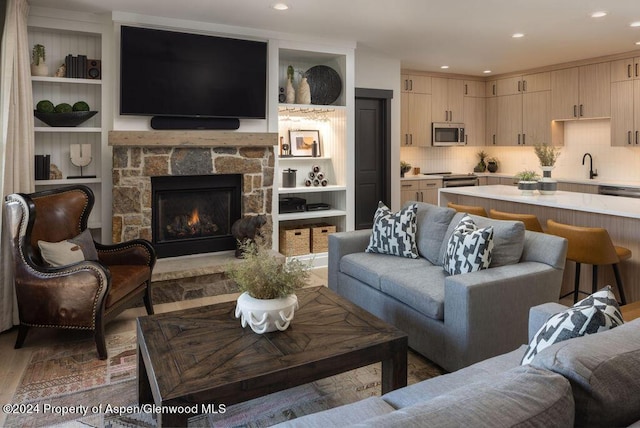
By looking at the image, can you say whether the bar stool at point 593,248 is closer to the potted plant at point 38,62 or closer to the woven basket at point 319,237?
the woven basket at point 319,237

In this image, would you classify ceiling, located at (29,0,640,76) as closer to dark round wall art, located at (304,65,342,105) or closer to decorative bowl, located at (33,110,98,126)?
dark round wall art, located at (304,65,342,105)

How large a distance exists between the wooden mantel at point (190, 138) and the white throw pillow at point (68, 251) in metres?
1.18

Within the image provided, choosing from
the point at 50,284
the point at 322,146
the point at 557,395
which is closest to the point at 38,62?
the point at 50,284

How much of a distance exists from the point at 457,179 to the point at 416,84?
1.68 meters

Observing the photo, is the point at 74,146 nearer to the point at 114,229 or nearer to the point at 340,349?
the point at 114,229

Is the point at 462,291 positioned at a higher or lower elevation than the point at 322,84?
lower

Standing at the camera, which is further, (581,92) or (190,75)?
(581,92)

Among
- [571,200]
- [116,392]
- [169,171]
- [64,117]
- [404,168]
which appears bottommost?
[116,392]

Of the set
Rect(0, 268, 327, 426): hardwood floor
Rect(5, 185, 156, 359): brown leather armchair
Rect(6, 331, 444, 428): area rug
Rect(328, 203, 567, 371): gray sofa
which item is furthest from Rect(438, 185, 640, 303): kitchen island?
Rect(5, 185, 156, 359): brown leather armchair

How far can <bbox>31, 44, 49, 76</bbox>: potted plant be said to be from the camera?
4.29m

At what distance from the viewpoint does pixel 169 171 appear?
4.62 m

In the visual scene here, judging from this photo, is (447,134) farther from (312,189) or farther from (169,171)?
(169,171)

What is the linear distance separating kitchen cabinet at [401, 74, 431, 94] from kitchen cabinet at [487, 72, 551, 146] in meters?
1.40

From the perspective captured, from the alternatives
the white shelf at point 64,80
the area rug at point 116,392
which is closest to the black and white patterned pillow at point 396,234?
the area rug at point 116,392
